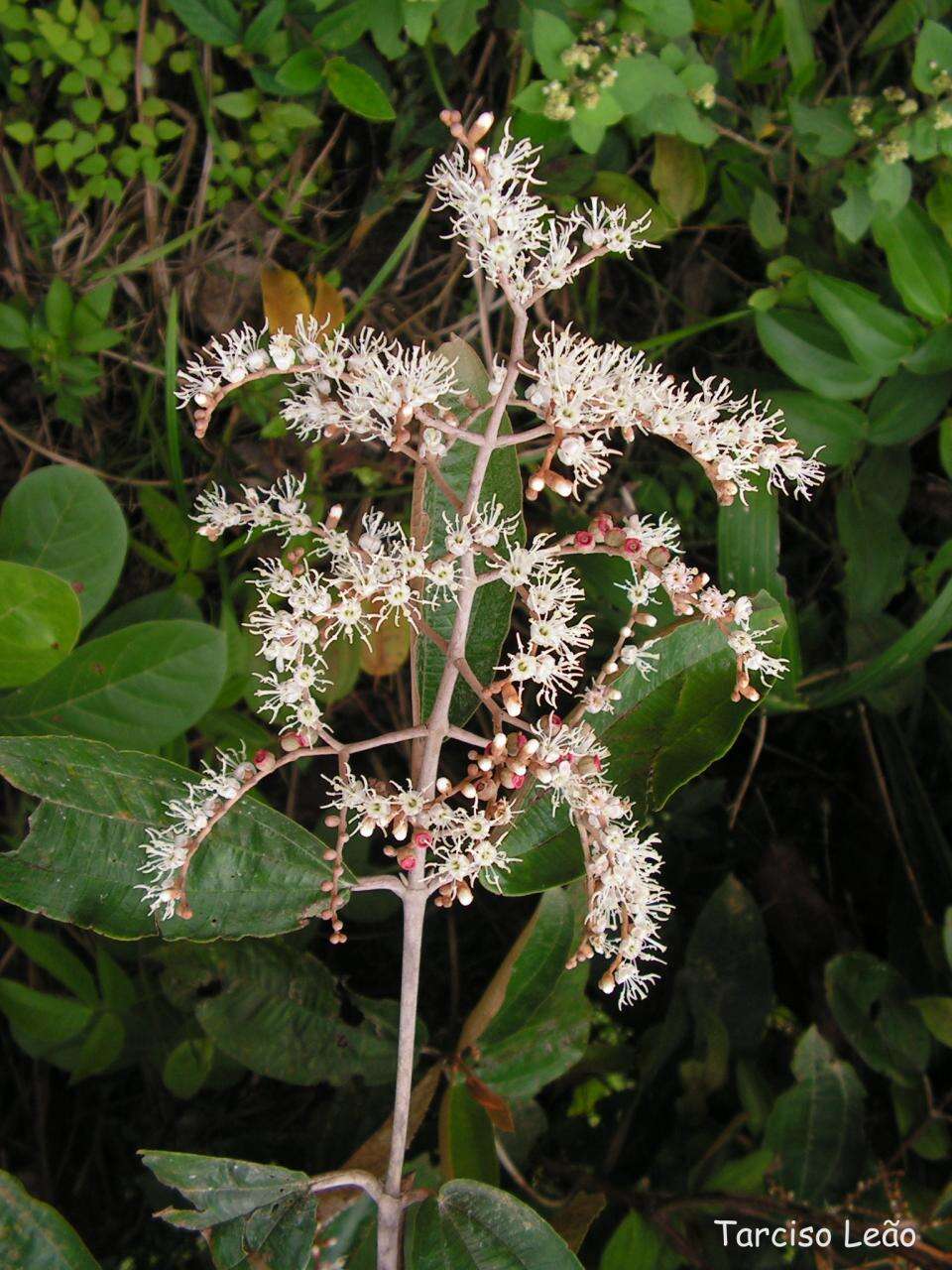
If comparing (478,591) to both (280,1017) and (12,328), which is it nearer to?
(280,1017)

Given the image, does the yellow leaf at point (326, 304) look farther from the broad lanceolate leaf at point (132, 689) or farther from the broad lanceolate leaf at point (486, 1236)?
the broad lanceolate leaf at point (486, 1236)

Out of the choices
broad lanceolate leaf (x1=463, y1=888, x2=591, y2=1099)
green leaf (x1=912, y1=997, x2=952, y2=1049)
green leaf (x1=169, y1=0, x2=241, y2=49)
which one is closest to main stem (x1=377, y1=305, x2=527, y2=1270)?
broad lanceolate leaf (x1=463, y1=888, x2=591, y2=1099)

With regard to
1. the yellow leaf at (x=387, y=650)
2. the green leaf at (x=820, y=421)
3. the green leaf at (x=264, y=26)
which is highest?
the green leaf at (x=264, y=26)

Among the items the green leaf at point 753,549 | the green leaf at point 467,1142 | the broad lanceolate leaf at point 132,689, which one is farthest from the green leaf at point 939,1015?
the broad lanceolate leaf at point 132,689

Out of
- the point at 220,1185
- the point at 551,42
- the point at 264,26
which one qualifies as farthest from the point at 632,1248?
the point at 264,26

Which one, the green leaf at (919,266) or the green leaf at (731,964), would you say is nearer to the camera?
the green leaf at (919,266)

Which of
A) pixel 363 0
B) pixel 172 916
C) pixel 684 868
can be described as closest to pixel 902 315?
pixel 363 0

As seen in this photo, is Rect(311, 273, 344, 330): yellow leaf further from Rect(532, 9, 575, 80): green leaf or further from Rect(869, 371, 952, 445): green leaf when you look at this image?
Rect(869, 371, 952, 445): green leaf
